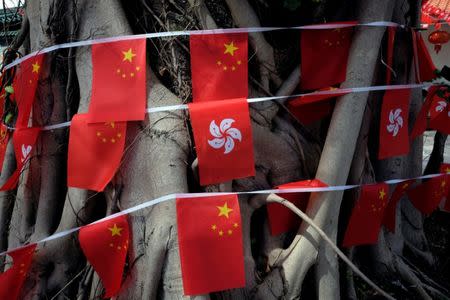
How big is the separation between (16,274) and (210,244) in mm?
954

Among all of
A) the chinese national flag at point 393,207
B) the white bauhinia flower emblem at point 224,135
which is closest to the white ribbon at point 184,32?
the white bauhinia flower emblem at point 224,135

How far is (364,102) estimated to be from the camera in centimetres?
230

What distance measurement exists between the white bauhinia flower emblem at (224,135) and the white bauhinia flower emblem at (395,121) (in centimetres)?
93

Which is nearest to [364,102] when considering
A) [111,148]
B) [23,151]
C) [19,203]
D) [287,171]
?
[287,171]

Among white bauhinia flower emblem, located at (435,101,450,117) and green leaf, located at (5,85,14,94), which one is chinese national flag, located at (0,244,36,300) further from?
white bauhinia flower emblem, located at (435,101,450,117)

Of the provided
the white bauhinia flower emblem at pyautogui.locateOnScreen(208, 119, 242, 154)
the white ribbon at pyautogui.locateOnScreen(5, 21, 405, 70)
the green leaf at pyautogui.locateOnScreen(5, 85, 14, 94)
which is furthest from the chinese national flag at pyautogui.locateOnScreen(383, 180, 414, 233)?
the green leaf at pyautogui.locateOnScreen(5, 85, 14, 94)

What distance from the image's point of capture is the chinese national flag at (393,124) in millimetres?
2467

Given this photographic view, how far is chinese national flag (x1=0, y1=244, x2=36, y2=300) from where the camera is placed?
218 centimetres

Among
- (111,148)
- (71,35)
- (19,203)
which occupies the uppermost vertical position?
(71,35)

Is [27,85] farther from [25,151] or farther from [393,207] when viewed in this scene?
[393,207]

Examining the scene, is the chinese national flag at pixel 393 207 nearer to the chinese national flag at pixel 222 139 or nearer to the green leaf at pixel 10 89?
the chinese national flag at pixel 222 139

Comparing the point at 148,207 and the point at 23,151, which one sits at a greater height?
the point at 23,151

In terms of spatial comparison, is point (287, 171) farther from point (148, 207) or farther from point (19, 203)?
point (19, 203)

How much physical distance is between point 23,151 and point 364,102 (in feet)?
5.77
